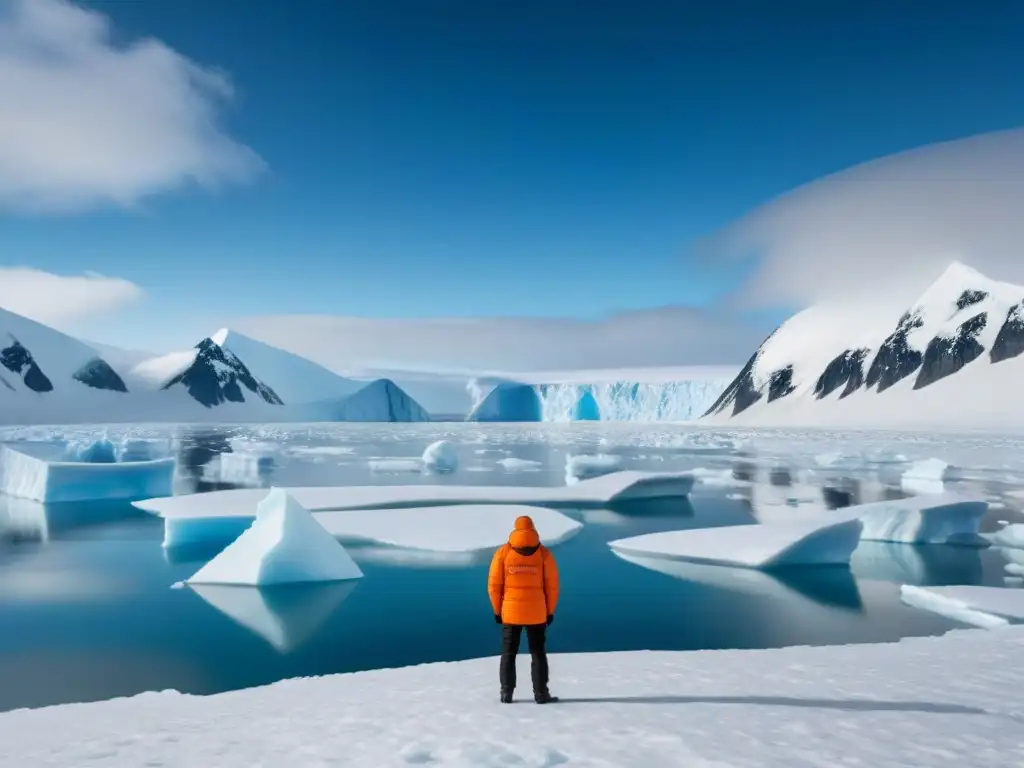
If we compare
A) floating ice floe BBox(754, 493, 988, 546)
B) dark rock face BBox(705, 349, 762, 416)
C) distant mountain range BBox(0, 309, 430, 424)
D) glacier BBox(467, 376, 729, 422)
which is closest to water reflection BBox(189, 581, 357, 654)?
floating ice floe BBox(754, 493, 988, 546)

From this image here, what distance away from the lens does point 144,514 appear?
672 inches

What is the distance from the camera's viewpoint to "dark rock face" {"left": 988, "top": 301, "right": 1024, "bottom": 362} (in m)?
84.1

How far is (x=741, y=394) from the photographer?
130 meters

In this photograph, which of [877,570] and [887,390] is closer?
[877,570]

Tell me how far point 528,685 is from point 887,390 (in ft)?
330

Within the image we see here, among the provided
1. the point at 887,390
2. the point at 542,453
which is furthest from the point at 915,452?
the point at 887,390

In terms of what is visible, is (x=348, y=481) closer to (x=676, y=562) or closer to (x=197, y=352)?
(x=676, y=562)

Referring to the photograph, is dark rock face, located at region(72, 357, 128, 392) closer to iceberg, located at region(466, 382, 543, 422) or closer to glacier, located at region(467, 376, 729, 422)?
iceberg, located at region(466, 382, 543, 422)

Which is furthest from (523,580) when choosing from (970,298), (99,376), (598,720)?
(99,376)

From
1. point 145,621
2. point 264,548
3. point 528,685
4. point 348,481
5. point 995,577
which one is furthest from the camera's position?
point 348,481

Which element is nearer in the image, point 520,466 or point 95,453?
point 95,453

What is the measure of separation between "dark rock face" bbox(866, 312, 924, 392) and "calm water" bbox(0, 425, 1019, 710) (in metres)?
92.8

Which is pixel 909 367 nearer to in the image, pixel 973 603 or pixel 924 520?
pixel 924 520

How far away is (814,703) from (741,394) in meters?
132
